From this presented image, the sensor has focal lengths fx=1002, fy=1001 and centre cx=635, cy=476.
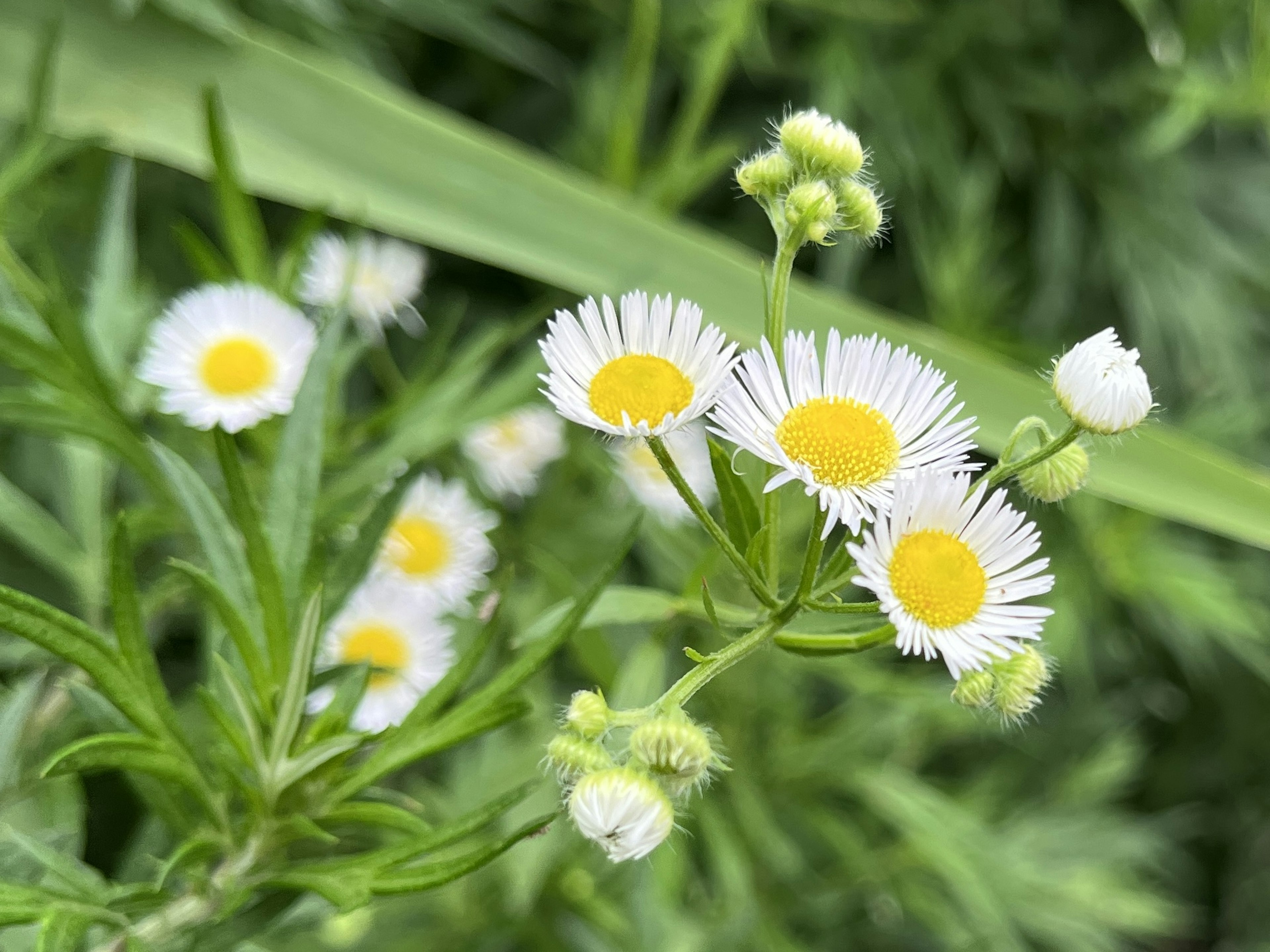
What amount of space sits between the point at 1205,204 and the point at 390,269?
3.04ft

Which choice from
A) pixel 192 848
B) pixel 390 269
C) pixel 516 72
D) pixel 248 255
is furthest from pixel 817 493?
pixel 516 72

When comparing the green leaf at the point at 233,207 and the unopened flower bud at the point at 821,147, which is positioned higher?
the green leaf at the point at 233,207

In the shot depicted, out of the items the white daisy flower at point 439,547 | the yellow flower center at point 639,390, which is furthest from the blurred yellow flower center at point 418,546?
the yellow flower center at point 639,390

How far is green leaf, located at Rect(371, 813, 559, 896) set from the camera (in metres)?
0.35

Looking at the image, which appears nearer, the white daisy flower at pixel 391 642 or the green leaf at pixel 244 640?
the green leaf at pixel 244 640

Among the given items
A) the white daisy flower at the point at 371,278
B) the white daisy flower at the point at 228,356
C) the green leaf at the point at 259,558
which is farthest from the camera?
the white daisy flower at the point at 371,278

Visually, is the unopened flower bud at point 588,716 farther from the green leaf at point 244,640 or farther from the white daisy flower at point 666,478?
the white daisy flower at point 666,478

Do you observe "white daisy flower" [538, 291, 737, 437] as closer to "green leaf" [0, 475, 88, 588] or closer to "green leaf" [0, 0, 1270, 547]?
"green leaf" [0, 0, 1270, 547]

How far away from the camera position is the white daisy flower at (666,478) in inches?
30.7

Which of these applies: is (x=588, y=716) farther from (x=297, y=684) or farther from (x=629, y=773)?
(x=297, y=684)

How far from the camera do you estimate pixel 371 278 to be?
0.77 meters

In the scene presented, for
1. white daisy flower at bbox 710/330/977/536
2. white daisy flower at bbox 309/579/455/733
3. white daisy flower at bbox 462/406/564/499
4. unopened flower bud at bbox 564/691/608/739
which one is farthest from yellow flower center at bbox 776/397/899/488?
white daisy flower at bbox 462/406/564/499

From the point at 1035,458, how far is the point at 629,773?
17 centimetres

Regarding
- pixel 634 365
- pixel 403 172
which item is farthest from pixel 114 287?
pixel 634 365
